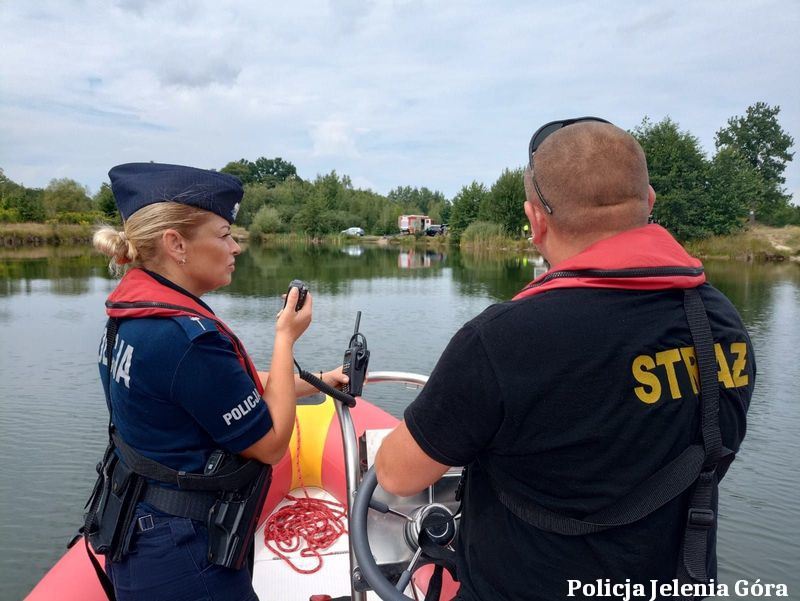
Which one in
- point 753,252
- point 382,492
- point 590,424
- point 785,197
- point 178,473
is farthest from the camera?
point 785,197

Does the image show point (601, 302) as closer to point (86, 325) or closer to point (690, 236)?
point (86, 325)

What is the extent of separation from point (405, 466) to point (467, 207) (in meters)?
57.4

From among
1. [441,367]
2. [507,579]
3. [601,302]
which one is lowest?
[507,579]

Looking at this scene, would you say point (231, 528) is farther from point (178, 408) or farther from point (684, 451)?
point (684, 451)

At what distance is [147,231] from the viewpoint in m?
1.49

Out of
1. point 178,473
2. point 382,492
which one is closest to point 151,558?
point 178,473

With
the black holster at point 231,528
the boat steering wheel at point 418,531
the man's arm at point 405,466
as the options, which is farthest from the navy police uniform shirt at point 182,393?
the man's arm at point 405,466

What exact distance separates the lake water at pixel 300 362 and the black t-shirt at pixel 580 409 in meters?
4.41

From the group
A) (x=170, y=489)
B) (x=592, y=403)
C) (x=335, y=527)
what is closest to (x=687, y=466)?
(x=592, y=403)

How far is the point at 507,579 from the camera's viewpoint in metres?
1.13

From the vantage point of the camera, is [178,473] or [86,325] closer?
[178,473]

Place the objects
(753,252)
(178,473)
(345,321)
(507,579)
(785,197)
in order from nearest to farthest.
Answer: (507,579)
(178,473)
(345,321)
(753,252)
(785,197)

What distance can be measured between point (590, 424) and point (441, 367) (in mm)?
269

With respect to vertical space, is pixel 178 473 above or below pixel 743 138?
below
